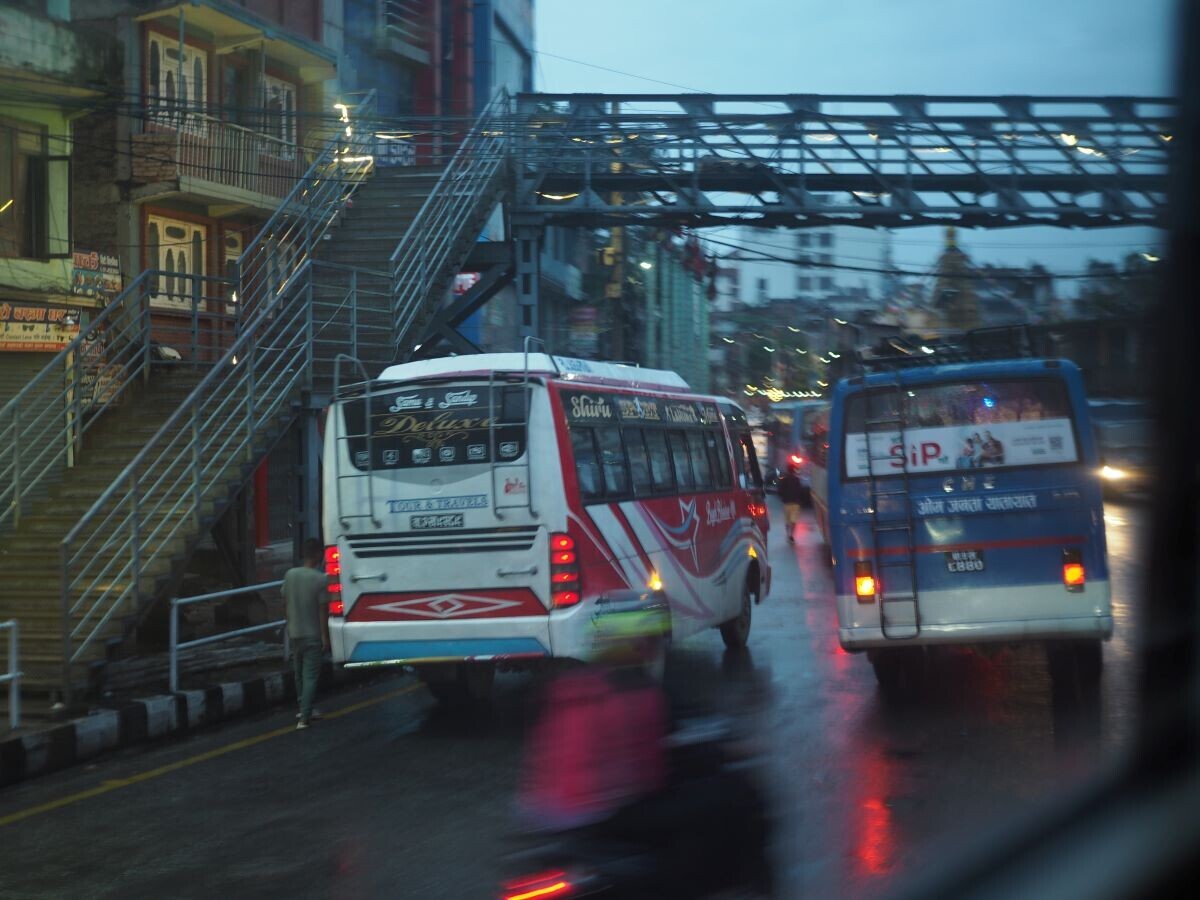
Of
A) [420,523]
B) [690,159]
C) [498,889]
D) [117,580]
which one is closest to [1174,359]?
[498,889]

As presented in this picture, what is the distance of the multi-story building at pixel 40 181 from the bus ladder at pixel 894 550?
13593 mm

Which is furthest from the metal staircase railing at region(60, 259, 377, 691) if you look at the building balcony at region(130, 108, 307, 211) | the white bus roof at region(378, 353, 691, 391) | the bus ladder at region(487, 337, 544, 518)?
the building balcony at region(130, 108, 307, 211)

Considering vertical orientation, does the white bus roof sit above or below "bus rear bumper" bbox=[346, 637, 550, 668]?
above

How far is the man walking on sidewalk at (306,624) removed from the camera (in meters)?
10.9

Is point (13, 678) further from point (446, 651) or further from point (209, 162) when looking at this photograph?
point (209, 162)

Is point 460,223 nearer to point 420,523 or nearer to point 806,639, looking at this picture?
point 806,639

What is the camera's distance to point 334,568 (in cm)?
1071

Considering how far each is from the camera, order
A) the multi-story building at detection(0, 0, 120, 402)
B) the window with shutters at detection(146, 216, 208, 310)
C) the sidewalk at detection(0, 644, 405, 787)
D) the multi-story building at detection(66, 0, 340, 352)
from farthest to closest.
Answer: the window with shutters at detection(146, 216, 208, 310)
the multi-story building at detection(66, 0, 340, 352)
the multi-story building at detection(0, 0, 120, 402)
the sidewalk at detection(0, 644, 405, 787)

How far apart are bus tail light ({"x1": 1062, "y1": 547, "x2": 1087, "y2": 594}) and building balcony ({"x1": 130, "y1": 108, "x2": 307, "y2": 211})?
1524 centimetres

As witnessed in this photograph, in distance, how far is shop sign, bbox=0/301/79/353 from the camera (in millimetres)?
18734

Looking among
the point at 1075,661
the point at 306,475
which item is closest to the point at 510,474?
the point at 1075,661

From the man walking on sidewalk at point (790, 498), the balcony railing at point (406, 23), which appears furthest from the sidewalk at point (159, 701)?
the balcony railing at point (406, 23)

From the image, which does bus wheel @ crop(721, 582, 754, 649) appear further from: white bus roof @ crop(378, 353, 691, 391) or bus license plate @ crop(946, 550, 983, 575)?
bus license plate @ crop(946, 550, 983, 575)

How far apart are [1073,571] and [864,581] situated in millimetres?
1532
